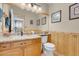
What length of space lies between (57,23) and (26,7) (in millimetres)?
543

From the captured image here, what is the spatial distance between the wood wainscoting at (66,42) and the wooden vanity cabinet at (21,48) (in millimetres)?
301

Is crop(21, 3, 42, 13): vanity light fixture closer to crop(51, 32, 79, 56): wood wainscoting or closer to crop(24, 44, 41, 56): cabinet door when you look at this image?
crop(51, 32, 79, 56): wood wainscoting

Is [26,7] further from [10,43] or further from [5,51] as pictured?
[5,51]

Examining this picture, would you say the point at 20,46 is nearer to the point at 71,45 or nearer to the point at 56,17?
the point at 56,17

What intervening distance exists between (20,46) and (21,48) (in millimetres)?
39

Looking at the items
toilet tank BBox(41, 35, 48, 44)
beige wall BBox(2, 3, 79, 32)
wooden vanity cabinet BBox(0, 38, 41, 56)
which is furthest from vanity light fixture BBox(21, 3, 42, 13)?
wooden vanity cabinet BBox(0, 38, 41, 56)

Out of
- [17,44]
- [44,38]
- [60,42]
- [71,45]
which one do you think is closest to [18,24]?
[17,44]

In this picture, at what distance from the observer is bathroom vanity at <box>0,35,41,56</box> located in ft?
4.49

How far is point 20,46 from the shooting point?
5.06 feet

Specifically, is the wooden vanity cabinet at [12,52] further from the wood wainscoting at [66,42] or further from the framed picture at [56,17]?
the framed picture at [56,17]

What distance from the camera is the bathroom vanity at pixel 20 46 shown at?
4.49ft

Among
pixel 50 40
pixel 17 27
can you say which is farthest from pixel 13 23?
pixel 50 40

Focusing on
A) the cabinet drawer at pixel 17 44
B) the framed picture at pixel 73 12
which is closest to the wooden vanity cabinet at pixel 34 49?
the cabinet drawer at pixel 17 44

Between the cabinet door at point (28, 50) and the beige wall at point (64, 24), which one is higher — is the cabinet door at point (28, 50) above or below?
below
